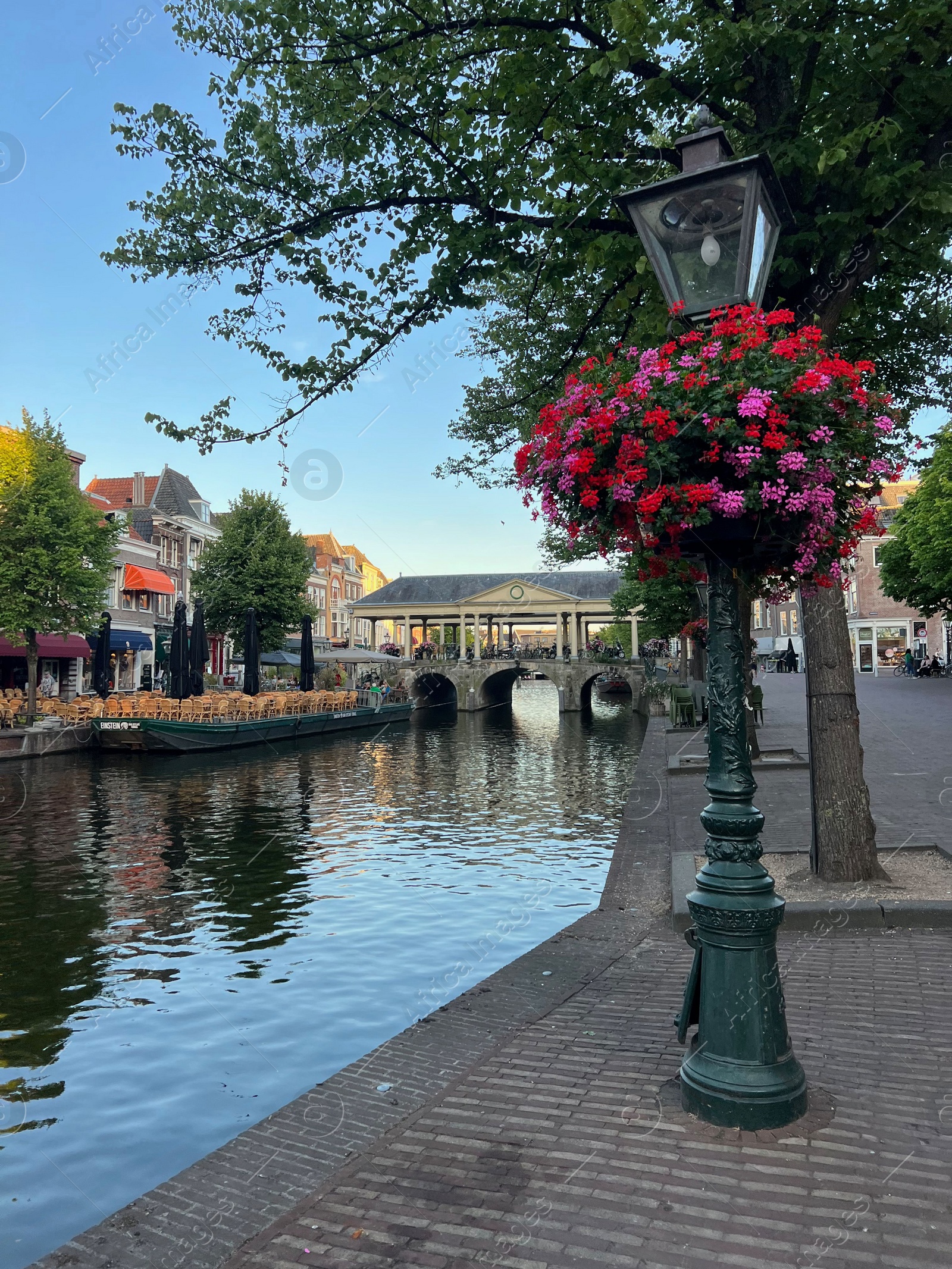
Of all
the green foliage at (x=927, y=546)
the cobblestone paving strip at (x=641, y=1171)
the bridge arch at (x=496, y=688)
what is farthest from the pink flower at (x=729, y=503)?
the bridge arch at (x=496, y=688)

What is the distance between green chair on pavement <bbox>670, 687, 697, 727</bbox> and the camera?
2730cm

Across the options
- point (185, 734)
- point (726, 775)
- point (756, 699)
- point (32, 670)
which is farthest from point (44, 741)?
point (726, 775)

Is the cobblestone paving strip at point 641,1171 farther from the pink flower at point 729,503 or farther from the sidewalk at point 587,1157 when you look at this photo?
the pink flower at point 729,503

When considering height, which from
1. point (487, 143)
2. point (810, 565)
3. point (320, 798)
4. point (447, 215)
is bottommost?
point (320, 798)

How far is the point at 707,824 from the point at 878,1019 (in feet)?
5.99

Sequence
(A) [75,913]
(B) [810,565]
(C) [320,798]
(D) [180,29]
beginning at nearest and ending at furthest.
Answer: (B) [810,565] → (D) [180,29] → (A) [75,913] → (C) [320,798]

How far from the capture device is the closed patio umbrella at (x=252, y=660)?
107ft

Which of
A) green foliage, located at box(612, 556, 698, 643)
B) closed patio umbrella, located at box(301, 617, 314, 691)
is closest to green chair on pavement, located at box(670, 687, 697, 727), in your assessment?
green foliage, located at box(612, 556, 698, 643)

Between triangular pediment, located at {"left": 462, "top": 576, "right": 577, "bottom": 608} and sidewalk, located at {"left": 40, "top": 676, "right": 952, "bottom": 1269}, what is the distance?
6621cm

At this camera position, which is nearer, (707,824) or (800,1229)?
(800,1229)

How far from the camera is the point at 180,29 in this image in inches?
316

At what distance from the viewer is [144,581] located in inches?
1834

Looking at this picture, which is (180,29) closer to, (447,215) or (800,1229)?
(447,215)

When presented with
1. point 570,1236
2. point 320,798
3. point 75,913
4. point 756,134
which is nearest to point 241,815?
point 320,798
